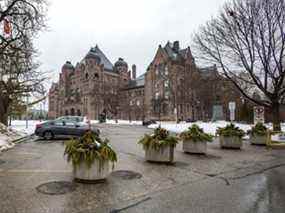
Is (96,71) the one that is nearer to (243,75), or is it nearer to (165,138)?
(243,75)

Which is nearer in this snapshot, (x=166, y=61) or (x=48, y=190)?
(x=48, y=190)

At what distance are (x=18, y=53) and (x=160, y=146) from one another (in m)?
14.3

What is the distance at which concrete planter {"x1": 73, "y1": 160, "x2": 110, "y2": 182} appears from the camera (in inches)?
277

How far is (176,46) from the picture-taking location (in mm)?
81375

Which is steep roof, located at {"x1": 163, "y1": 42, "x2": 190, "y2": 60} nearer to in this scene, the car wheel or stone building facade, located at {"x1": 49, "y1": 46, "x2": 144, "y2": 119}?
stone building facade, located at {"x1": 49, "y1": 46, "x2": 144, "y2": 119}

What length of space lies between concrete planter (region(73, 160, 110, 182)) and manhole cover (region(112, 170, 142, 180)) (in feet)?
2.76

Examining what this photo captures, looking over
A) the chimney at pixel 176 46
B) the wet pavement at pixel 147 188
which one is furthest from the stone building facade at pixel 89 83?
the wet pavement at pixel 147 188

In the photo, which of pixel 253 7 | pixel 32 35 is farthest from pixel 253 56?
pixel 32 35

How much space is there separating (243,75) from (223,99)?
2813 cm

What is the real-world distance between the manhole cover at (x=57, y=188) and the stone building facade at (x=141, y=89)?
968 inches

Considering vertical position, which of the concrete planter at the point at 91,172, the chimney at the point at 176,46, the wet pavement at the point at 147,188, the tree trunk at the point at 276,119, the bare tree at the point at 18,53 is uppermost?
the chimney at the point at 176,46

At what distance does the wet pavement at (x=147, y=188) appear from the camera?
17.4ft

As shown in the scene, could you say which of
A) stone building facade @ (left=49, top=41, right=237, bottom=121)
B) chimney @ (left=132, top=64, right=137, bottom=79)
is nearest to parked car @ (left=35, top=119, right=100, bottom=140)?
stone building facade @ (left=49, top=41, right=237, bottom=121)

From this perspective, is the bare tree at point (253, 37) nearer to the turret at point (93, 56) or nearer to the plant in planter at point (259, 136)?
the plant in planter at point (259, 136)
